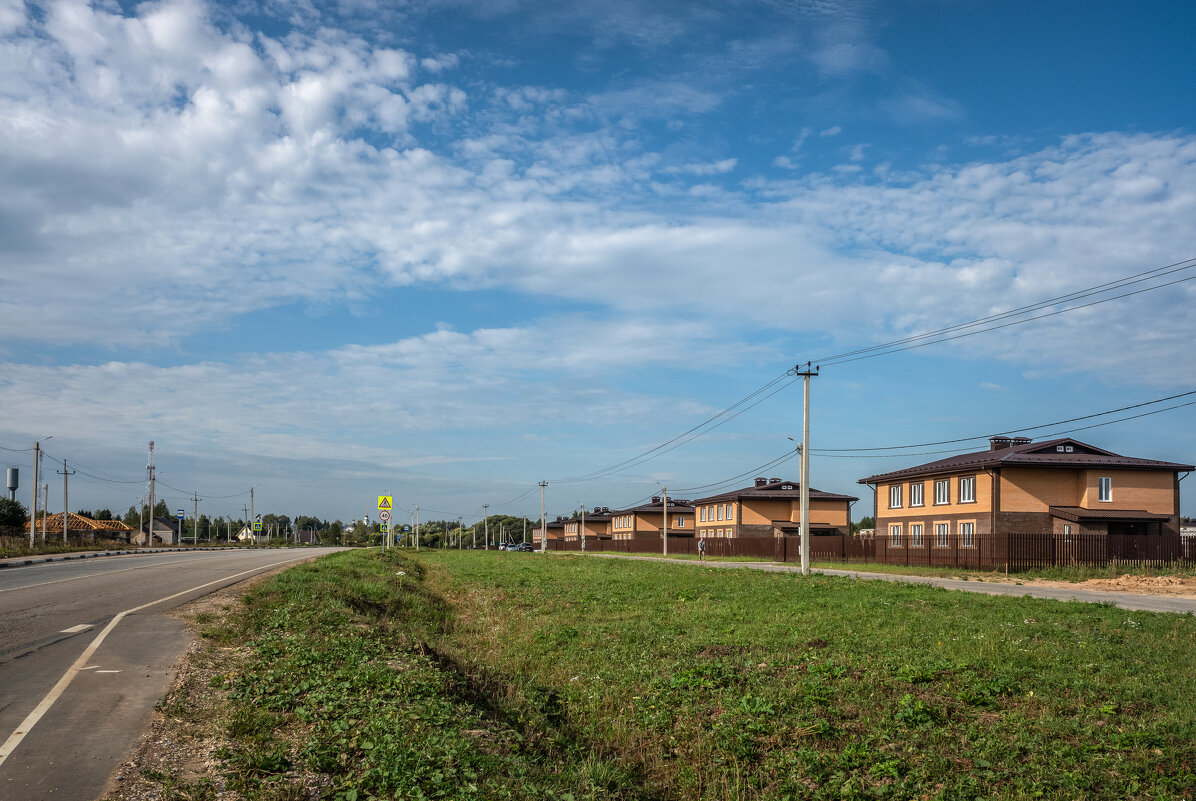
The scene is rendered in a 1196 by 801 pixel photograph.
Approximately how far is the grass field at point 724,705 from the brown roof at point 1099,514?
90.7ft

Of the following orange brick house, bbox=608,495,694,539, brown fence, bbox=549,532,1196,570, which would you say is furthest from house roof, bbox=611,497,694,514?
brown fence, bbox=549,532,1196,570

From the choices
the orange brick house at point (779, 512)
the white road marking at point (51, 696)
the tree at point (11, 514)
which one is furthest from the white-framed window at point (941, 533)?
the tree at point (11, 514)

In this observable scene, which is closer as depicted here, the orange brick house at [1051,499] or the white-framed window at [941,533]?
the orange brick house at [1051,499]

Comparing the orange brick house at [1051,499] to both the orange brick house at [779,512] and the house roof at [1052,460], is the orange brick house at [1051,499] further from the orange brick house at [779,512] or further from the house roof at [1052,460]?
the orange brick house at [779,512]

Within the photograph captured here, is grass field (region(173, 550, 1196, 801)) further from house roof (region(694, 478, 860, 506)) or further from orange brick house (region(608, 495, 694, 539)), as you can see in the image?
orange brick house (region(608, 495, 694, 539))

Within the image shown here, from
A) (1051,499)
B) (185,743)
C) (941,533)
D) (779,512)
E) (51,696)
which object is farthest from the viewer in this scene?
(779,512)

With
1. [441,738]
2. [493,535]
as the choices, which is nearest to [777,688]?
[441,738]

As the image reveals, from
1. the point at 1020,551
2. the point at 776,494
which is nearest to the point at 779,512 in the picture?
the point at 776,494

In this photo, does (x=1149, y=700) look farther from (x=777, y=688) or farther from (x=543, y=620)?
(x=543, y=620)

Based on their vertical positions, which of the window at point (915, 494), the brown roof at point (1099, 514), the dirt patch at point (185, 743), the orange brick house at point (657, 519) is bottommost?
the orange brick house at point (657, 519)

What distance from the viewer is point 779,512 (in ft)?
238

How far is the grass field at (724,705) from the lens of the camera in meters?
7.63

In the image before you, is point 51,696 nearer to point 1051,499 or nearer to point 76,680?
point 76,680

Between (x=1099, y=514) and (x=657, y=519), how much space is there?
61121mm
